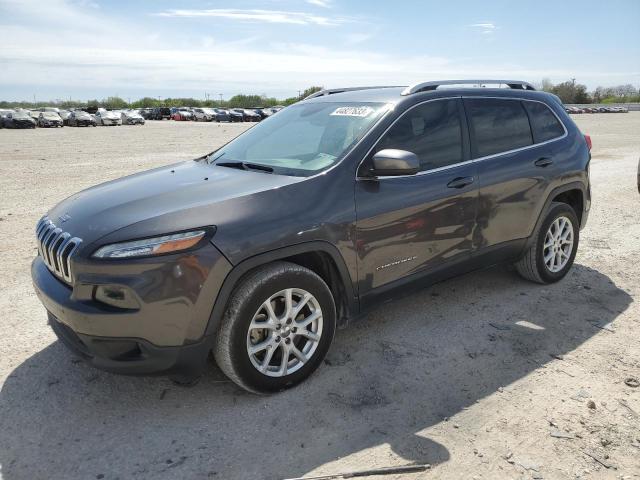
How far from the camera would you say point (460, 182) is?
12.9 ft

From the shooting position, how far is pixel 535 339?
3891mm

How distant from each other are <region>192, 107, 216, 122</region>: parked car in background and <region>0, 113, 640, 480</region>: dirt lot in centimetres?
Answer: 5292

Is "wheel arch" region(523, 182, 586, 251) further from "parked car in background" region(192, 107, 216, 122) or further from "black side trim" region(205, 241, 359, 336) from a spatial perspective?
"parked car in background" region(192, 107, 216, 122)

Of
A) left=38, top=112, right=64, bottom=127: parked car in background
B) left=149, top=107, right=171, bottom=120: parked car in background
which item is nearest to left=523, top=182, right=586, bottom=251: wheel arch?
left=38, top=112, right=64, bottom=127: parked car in background

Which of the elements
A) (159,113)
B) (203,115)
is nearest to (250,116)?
(203,115)

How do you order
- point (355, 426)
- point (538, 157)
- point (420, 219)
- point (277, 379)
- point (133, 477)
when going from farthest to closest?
1. point (538, 157)
2. point (420, 219)
3. point (277, 379)
4. point (355, 426)
5. point (133, 477)

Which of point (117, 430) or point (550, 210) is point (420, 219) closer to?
point (550, 210)

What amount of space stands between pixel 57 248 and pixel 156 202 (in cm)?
59

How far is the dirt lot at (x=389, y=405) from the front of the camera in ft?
8.59

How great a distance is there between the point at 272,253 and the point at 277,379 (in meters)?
0.76

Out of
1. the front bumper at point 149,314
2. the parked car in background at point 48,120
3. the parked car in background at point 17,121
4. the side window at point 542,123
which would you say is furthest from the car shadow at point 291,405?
the parked car in background at point 48,120

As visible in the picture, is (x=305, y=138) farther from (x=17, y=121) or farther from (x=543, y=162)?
(x=17, y=121)

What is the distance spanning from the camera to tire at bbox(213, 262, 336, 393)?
9.62 feet

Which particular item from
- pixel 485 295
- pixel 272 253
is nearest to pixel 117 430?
pixel 272 253
